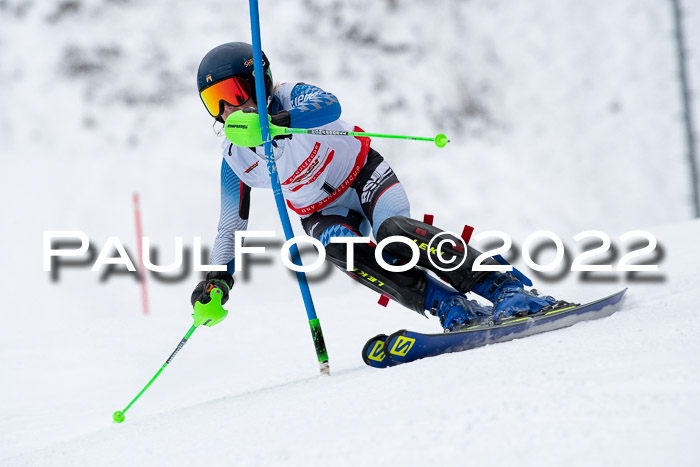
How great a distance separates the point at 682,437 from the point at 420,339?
1.17m

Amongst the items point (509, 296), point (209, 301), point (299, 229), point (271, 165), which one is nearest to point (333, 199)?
point (271, 165)

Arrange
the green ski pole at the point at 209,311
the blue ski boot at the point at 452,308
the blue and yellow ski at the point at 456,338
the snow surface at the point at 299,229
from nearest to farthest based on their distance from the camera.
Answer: the snow surface at the point at 299,229 → the blue and yellow ski at the point at 456,338 → the blue ski boot at the point at 452,308 → the green ski pole at the point at 209,311

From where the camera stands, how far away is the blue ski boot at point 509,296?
2.34 meters

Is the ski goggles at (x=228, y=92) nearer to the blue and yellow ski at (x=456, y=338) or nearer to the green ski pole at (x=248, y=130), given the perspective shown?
the green ski pole at (x=248, y=130)

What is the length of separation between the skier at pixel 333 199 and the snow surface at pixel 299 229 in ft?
1.32

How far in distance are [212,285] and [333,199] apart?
25.9 inches

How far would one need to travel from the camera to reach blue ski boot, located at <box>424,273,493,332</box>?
8.09 feet

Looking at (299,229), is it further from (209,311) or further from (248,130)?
(248,130)

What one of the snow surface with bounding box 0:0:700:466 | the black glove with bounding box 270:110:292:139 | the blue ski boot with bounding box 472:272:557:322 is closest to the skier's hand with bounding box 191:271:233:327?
the snow surface with bounding box 0:0:700:466

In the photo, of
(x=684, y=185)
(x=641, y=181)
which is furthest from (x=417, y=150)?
(x=684, y=185)

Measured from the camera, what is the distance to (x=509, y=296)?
7.91 ft

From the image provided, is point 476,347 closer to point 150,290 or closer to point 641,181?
point 150,290

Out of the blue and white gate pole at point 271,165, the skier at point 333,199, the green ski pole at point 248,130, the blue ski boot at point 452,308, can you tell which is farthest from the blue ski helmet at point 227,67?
the blue ski boot at point 452,308

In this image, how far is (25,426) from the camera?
319 cm
